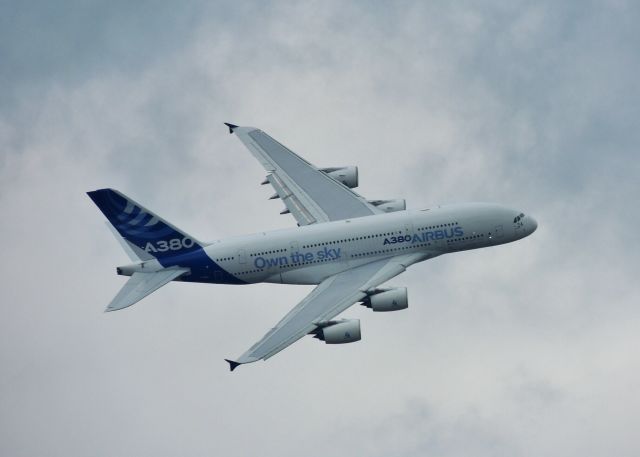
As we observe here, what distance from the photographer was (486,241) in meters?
132

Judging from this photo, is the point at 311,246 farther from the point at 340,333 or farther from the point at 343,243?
the point at 340,333

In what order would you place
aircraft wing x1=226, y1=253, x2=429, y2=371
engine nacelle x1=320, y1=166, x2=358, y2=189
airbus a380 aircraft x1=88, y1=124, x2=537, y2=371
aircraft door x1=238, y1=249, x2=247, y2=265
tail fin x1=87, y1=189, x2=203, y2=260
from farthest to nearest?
engine nacelle x1=320, y1=166, x2=358, y2=189 → aircraft door x1=238, y1=249, x2=247, y2=265 → tail fin x1=87, y1=189, x2=203, y2=260 → airbus a380 aircraft x1=88, y1=124, x2=537, y2=371 → aircraft wing x1=226, y1=253, x2=429, y2=371

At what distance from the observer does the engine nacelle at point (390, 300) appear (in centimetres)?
12350

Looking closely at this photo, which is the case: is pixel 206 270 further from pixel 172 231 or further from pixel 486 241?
pixel 486 241

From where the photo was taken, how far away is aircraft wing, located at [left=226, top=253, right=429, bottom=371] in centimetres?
11719

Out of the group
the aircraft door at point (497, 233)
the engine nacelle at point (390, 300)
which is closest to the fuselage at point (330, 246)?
the aircraft door at point (497, 233)

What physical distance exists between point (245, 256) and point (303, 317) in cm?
1079

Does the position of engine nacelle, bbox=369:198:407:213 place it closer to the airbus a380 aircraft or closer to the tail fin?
the airbus a380 aircraft

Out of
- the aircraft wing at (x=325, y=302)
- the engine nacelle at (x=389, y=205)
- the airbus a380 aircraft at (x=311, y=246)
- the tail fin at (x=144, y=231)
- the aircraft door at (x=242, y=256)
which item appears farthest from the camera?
the engine nacelle at (x=389, y=205)

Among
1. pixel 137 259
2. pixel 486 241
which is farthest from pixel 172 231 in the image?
pixel 486 241

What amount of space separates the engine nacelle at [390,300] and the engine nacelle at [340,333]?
4555 mm

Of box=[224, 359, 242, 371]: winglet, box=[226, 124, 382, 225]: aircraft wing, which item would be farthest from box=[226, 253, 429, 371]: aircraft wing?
box=[226, 124, 382, 225]: aircraft wing

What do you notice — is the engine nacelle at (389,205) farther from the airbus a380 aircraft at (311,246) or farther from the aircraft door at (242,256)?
the aircraft door at (242,256)

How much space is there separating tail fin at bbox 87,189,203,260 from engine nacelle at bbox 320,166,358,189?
Answer: 17944 mm
